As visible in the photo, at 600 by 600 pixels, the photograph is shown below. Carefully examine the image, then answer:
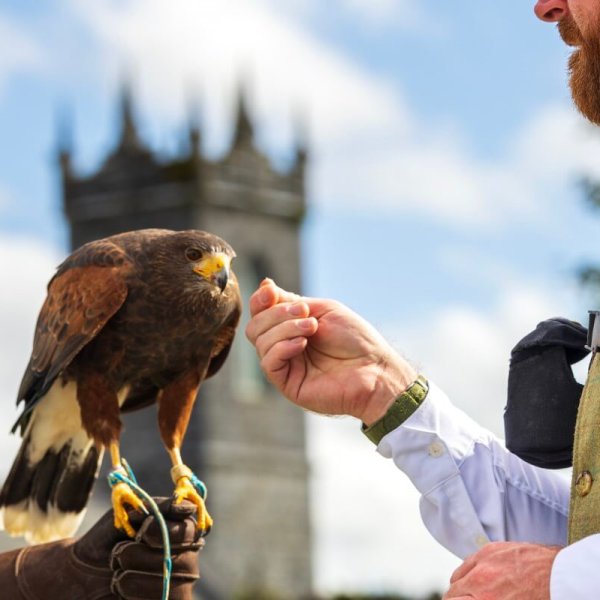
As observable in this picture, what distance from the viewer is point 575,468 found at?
2.38m

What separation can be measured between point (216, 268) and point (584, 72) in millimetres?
1384

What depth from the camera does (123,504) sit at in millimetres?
2971

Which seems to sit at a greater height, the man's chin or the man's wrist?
the man's chin

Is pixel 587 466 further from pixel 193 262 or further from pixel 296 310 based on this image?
pixel 193 262

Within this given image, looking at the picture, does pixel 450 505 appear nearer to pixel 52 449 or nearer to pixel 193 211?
pixel 52 449

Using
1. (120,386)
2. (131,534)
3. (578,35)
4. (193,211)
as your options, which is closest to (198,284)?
(120,386)

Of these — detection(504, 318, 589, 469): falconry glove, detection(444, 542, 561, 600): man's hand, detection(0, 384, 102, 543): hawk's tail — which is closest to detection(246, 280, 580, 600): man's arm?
detection(504, 318, 589, 469): falconry glove

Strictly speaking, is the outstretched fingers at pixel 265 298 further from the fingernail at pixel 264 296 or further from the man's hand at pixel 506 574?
the man's hand at pixel 506 574

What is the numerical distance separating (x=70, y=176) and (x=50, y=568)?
138 ft

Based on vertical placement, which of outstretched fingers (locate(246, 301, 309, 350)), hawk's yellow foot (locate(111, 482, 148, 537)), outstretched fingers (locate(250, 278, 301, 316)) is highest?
outstretched fingers (locate(250, 278, 301, 316))

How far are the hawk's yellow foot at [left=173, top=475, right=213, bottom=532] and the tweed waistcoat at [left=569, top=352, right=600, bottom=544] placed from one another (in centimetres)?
89

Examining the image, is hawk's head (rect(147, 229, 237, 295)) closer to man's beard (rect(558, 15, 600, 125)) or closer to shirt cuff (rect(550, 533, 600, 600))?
man's beard (rect(558, 15, 600, 125))

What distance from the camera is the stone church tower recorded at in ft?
144

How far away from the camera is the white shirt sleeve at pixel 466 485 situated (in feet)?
9.02
